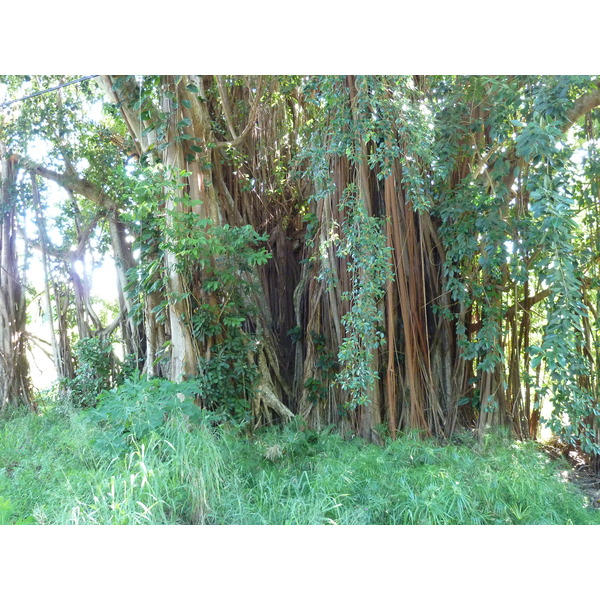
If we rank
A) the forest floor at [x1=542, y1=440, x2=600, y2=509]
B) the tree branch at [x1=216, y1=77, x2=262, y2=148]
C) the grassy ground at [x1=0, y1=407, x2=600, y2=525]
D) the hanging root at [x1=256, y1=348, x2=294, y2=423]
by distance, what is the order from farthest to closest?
the tree branch at [x1=216, y1=77, x2=262, y2=148], the hanging root at [x1=256, y1=348, x2=294, y2=423], the forest floor at [x1=542, y1=440, x2=600, y2=509], the grassy ground at [x1=0, y1=407, x2=600, y2=525]

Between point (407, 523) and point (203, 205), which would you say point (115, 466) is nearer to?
point (407, 523)

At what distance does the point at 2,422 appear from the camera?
12.7ft

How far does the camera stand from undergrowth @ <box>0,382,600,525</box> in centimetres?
208

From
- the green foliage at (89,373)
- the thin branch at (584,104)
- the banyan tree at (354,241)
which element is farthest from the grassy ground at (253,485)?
the thin branch at (584,104)

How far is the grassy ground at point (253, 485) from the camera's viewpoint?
2070 mm

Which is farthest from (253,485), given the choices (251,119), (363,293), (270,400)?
(251,119)

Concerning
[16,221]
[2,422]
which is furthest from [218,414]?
[16,221]

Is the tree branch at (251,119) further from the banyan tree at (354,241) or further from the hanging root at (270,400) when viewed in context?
the hanging root at (270,400)

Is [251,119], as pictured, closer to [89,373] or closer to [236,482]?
[89,373]

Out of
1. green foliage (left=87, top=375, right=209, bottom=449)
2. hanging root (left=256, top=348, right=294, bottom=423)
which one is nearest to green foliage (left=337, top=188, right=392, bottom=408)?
hanging root (left=256, top=348, right=294, bottom=423)

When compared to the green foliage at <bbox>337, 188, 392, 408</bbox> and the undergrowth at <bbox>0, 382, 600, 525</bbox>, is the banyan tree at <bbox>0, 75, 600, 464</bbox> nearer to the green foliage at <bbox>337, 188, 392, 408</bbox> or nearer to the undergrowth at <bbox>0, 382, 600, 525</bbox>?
the green foliage at <bbox>337, 188, 392, 408</bbox>

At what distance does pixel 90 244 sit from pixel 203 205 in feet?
5.64
